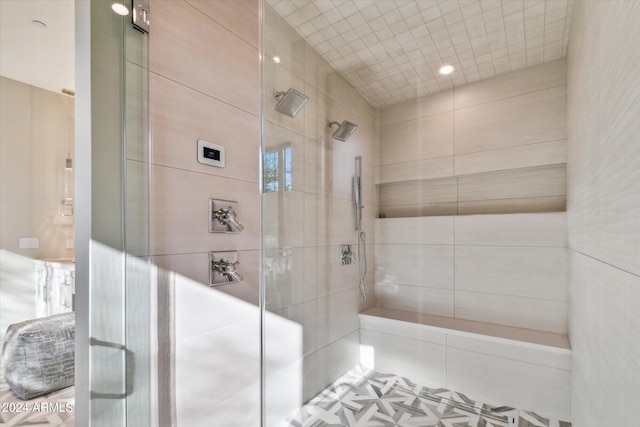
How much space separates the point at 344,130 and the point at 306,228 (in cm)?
61

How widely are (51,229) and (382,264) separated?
157cm

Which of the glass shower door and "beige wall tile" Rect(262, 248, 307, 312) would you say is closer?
the glass shower door

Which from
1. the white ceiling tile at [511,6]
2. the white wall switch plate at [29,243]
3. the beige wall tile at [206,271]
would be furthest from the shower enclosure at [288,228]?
the white ceiling tile at [511,6]

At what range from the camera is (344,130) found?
5.51 feet

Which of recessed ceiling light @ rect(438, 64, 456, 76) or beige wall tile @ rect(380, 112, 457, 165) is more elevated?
recessed ceiling light @ rect(438, 64, 456, 76)

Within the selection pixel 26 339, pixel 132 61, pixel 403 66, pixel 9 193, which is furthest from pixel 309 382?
pixel 403 66

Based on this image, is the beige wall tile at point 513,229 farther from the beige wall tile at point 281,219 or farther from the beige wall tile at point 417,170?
the beige wall tile at point 281,219

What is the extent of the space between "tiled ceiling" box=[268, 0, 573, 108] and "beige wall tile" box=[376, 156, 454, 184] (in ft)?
1.29

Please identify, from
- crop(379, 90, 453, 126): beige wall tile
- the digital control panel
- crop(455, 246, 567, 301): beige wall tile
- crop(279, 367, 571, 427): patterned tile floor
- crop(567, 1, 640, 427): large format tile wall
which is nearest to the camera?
crop(567, 1, 640, 427): large format tile wall

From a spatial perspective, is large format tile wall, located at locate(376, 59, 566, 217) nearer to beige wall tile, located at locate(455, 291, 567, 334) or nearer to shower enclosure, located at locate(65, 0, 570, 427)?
shower enclosure, located at locate(65, 0, 570, 427)

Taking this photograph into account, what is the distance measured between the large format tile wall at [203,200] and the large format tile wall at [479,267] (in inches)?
33.1

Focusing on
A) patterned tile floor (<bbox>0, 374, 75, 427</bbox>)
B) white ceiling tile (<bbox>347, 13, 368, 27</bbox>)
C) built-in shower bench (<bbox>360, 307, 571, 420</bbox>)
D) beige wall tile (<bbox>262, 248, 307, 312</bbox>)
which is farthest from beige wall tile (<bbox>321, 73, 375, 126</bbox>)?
patterned tile floor (<bbox>0, 374, 75, 427</bbox>)

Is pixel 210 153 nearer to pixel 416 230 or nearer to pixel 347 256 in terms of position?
pixel 347 256

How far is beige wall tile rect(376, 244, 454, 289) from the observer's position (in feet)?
5.89
